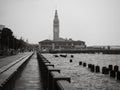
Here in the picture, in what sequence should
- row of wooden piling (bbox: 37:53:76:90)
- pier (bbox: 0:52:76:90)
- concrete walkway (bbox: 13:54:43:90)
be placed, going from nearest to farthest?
row of wooden piling (bbox: 37:53:76:90)
pier (bbox: 0:52:76:90)
concrete walkway (bbox: 13:54:43:90)

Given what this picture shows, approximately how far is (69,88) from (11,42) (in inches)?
3713

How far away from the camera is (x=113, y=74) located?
26781mm

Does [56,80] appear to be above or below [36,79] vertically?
above

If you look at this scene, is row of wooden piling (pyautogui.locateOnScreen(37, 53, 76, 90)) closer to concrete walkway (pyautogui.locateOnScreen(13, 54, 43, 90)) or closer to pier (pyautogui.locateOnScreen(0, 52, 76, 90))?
Result: pier (pyautogui.locateOnScreen(0, 52, 76, 90))

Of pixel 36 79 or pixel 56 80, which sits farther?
pixel 36 79

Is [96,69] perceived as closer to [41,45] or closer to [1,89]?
[1,89]

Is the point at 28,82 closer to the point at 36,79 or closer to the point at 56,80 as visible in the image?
the point at 36,79

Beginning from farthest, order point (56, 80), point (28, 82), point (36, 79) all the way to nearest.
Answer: point (36, 79) < point (28, 82) < point (56, 80)

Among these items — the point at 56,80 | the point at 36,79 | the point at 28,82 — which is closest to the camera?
the point at 56,80

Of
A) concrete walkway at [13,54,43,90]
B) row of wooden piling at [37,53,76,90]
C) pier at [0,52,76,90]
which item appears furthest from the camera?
concrete walkway at [13,54,43,90]

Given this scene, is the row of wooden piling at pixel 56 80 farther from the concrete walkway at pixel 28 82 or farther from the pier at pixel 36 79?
the concrete walkway at pixel 28 82

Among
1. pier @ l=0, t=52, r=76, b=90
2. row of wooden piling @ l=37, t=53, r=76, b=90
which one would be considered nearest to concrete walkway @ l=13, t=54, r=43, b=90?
pier @ l=0, t=52, r=76, b=90

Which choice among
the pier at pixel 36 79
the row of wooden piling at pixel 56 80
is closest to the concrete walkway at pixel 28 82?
the pier at pixel 36 79

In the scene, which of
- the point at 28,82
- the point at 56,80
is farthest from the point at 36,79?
the point at 56,80
